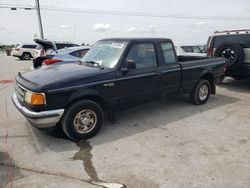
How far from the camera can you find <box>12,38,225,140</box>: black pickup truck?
12.3ft

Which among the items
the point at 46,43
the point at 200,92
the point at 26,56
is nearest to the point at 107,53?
the point at 200,92

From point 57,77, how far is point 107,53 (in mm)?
1289

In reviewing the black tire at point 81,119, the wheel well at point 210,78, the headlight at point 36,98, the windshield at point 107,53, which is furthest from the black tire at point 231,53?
the headlight at point 36,98

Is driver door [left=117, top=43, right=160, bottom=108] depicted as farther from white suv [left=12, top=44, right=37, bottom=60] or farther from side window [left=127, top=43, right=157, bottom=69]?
white suv [left=12, top=44, right=37, bottom=60]

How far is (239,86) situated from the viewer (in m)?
8.91

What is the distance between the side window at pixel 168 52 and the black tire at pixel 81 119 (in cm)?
203

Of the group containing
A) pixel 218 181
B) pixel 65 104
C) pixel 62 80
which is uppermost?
pixel 62 80

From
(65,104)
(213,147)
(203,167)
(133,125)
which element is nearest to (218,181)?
(203,167)

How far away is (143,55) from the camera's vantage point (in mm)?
4910

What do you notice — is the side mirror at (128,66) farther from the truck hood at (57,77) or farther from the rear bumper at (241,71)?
the rear bumper at (241,71)

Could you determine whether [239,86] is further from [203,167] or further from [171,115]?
[203,167]

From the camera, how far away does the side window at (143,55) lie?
4.72m

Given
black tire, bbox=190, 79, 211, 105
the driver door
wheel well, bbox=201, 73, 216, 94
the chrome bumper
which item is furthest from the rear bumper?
the chrome bumper

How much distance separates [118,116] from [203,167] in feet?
8.17
